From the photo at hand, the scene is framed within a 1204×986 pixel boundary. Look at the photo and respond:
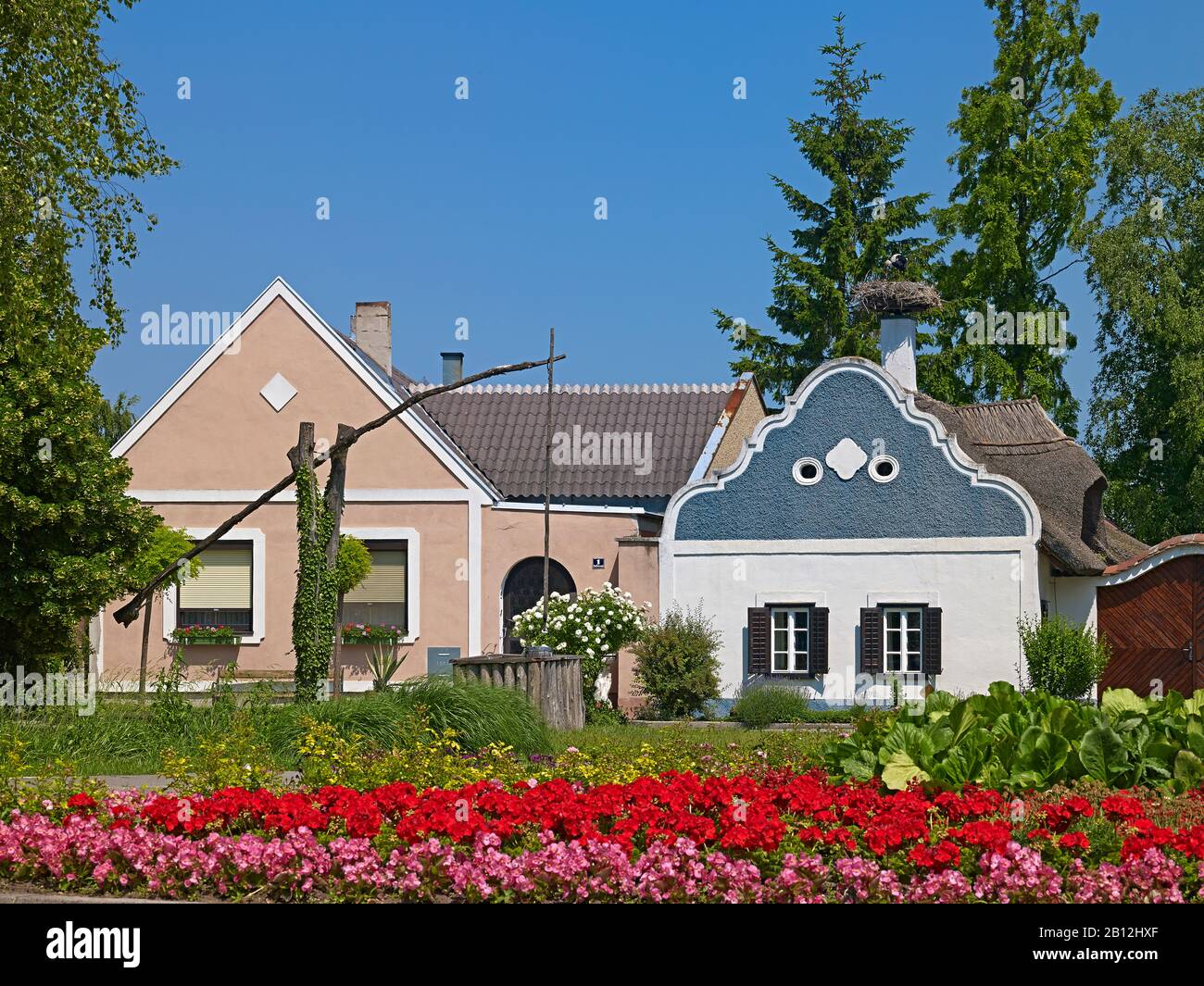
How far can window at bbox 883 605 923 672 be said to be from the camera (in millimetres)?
23625

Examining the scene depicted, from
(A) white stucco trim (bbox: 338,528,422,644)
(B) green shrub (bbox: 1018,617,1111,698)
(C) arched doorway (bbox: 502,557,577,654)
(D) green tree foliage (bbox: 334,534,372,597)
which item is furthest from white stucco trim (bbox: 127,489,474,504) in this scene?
(B) green shrub (bbox: 1018,617,1111,698)

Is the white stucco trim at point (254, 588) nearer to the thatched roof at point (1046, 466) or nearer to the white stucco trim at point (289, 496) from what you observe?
the white stucco trim at point (289, 496)

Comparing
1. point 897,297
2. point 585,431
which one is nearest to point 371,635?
point 585,431

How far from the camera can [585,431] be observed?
98.7 feet

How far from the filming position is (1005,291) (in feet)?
116

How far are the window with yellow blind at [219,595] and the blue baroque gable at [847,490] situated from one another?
8223mm

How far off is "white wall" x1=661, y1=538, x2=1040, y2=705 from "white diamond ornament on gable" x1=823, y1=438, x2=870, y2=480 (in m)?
1.12

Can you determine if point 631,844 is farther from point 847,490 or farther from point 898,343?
point 898,343

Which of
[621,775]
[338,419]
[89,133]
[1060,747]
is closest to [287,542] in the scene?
[338,419]

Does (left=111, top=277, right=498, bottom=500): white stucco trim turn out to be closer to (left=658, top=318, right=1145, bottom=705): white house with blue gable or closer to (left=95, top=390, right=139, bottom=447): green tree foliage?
(left=658, top=318, right=1145, bottom=705): white house with blue gable

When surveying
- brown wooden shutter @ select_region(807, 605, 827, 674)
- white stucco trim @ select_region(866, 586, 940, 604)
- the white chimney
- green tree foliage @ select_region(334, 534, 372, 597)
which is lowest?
brown wooden shutter @ select_region(807, 605, 827, 674)

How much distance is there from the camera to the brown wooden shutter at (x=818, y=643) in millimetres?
23734

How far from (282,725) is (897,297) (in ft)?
56.4
